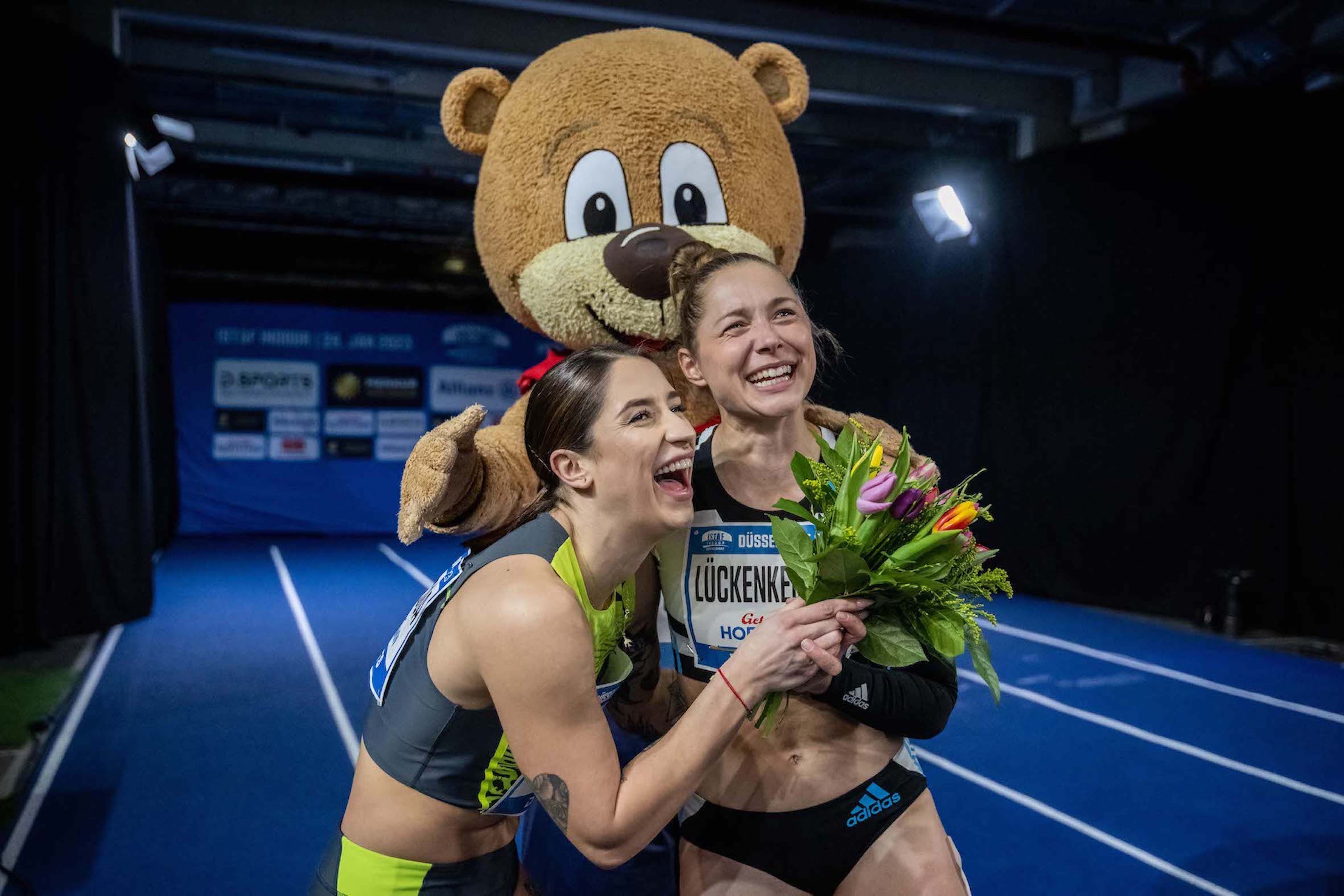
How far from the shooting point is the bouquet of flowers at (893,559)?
1.59 metres

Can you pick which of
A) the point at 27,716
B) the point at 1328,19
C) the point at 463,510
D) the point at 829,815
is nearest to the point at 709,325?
the point at 463,510

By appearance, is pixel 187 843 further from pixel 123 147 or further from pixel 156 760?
pixel 123 147

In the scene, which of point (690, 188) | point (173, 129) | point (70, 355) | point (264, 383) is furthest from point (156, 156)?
point (264, 383)

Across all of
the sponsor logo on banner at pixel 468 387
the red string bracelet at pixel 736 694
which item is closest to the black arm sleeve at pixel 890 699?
the red string bracelet at pixel 736 694

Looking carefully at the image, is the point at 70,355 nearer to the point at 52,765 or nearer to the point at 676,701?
the point at 52,765

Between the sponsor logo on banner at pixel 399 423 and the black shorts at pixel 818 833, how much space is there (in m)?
12.6

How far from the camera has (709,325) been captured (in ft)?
6.29

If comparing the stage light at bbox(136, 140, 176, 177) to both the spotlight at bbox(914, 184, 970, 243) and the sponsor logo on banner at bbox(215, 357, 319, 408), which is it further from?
the spotlight at bbox(914, 184, 970, 243)

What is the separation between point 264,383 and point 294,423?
0.63 meters

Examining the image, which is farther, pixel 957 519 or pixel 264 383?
pixel 264 383

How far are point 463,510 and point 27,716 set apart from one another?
13.7 feet

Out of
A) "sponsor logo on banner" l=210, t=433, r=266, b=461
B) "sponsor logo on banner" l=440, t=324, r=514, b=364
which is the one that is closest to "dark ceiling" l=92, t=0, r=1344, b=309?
"sponsor logo on banner" l=440, t=324, r=514, b=364

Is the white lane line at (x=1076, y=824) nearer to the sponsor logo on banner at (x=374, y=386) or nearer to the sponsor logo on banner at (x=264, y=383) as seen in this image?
the sponsor logo on banner at (x=374, y=386)

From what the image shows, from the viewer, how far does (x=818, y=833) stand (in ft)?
5.94
